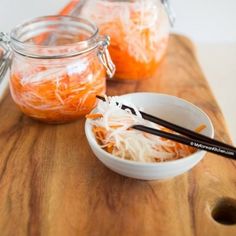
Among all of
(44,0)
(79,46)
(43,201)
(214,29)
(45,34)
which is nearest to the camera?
(43,201)

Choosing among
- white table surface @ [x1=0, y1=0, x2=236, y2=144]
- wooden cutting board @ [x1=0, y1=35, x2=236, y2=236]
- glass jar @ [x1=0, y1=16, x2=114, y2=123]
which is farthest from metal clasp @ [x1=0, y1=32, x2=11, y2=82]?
white table surface @ [x1=0, y1=0, x2=236, y2=144]

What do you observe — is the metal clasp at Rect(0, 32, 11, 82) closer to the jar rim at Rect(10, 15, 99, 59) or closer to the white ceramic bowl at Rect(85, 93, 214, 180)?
the jar rim at Rect(10, 15, 99, 59)

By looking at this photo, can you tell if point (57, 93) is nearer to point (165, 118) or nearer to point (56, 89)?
point (56, 89)

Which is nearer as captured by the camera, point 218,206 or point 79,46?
point 218,206

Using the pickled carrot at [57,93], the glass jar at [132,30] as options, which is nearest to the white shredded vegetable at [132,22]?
the glass jar at [132,30]

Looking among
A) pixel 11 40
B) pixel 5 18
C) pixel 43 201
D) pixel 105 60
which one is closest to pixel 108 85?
pixel 105 60

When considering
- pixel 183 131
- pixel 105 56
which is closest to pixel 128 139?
pixel 183 131

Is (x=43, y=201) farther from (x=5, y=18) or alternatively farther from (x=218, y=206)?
(x=5, y=18)
